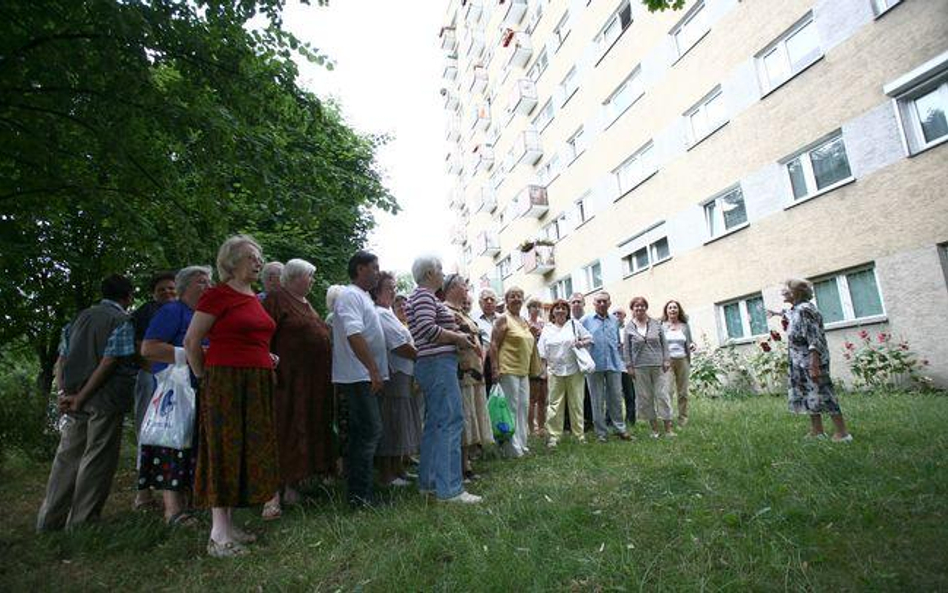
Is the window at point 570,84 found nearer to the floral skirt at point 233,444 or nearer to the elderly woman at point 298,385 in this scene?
the elderly woman at point 298,385

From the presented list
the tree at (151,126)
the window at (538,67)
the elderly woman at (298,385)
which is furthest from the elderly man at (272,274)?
the window at (538,67)

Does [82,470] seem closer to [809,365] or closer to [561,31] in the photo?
[809,365]

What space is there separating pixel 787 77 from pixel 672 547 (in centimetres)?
1236

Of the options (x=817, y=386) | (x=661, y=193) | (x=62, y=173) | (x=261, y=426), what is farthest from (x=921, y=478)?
(x=661, y=193)

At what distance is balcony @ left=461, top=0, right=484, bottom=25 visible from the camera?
34.4 meters

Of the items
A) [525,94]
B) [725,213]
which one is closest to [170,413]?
[725,213]

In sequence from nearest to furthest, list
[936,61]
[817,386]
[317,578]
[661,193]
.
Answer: [317,578] < [817,386] < [936,61] < [661,193]

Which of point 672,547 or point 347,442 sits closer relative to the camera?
point 672,547

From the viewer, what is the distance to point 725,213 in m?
13.7

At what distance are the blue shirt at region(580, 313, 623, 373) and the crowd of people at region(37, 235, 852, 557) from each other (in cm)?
202

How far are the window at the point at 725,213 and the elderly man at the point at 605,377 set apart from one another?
795 cm

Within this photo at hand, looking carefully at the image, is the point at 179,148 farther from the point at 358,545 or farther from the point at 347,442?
the point at 358,545

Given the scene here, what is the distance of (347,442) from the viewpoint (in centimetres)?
398

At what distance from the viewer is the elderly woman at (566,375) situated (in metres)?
6.66
